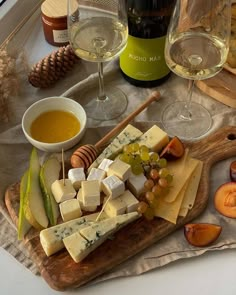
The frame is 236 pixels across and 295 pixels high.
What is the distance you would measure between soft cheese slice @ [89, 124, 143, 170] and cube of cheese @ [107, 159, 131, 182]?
2.1 inches

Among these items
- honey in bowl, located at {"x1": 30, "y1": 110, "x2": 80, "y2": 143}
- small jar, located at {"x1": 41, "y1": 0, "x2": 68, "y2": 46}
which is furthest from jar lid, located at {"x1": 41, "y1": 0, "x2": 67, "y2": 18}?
honey in bowl, located at {"x1": 30, "y1": 110, "x2": 80, "y2": 143}

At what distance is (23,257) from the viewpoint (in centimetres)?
90

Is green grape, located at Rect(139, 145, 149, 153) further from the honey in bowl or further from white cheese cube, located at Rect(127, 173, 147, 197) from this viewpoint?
the honey in bowl

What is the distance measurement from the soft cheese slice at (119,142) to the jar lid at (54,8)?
0.32m

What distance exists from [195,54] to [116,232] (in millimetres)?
361

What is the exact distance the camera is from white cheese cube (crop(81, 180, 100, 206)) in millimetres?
891

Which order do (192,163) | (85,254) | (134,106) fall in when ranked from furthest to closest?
1. (134,106)
2. (192,163)
3. (85,254)

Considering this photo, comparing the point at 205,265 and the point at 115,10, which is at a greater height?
the point at 115,10

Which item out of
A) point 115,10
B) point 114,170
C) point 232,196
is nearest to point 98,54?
point 115,10

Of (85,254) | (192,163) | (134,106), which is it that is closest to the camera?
(85,254)

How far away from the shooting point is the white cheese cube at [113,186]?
35.1 inches

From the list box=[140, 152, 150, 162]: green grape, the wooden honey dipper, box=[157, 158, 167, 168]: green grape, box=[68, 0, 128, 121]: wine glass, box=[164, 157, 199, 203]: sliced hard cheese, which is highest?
box=[68, 0, 128, 121]: wine glass

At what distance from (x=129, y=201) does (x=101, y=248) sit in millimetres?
88

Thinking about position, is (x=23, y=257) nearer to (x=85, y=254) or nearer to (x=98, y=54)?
(x=85, y=254)
